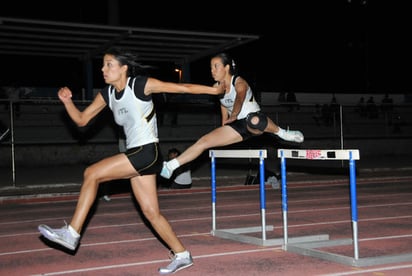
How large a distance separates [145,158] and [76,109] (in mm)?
915

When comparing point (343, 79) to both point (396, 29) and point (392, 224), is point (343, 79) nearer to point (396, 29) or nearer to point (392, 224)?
point (396, 29)

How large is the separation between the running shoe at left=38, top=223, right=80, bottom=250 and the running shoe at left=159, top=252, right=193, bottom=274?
3.23ft

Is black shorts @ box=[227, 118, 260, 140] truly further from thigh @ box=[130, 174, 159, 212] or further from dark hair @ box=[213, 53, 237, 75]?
thigh @ box=[130, 174, 159, 212]

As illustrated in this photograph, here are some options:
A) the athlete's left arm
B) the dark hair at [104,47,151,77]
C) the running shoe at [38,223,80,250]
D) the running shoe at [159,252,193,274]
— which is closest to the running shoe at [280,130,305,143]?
the athlete's left arm

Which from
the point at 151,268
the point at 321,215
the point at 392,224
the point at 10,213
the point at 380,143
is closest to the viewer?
the point at 151,268

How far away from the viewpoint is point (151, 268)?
20.3 feet

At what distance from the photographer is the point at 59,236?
17.6ft

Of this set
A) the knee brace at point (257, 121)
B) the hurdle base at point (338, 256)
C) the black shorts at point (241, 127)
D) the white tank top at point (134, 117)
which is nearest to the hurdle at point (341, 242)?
the hurdle base at point (338, 256)

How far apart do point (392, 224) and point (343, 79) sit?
41258 millimetres

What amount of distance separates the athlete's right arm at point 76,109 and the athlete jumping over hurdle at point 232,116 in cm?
182

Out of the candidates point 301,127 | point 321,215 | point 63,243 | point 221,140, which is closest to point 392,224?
point 321,215

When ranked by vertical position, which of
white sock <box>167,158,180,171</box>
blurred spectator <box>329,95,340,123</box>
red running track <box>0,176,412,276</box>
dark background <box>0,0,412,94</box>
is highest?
dark background <box>0,0,412,94</box>

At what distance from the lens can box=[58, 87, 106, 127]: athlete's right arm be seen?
576 centimetres

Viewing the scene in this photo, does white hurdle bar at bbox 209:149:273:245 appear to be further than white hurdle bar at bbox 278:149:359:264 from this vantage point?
Yes
